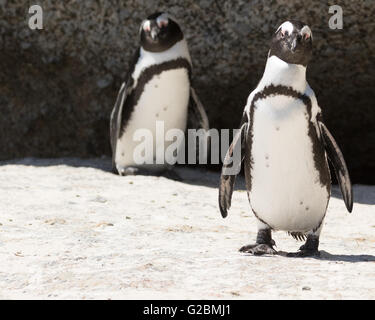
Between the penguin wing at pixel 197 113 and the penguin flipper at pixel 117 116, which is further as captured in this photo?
the penguin wing at pixel 197 113

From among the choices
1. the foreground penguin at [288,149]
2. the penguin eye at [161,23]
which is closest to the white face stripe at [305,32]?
the foreground penguin at [288,149]

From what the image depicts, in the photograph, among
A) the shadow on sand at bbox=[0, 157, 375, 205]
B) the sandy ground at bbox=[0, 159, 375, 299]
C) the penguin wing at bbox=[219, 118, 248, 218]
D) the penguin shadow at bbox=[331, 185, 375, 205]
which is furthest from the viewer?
the shadow on sand at bbox=[0, 157, 375, 205]

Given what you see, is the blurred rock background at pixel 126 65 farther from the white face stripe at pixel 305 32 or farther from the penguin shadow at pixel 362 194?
the white face stripe at pixel 305 32

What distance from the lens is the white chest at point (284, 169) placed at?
133 inches

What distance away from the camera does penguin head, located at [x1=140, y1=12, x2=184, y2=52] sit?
17.9 feet

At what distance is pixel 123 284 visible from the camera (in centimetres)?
282

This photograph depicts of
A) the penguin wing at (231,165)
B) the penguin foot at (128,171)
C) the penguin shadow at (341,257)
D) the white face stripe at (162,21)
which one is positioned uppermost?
the white face stripe at (162,21)

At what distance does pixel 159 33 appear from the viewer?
544 centimetres

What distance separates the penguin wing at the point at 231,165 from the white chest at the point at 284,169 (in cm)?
9

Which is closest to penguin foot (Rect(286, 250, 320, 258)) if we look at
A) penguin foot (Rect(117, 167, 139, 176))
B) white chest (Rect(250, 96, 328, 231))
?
white chest (Rect(250, 96, 328, 231))

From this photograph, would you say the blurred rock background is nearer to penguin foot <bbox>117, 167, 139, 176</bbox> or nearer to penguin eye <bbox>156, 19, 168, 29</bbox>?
penguin eye <bbox>156, 19, 168, 29</bbox>

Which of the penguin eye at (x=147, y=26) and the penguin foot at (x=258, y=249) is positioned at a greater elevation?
the penguin eye at (x=147, y=26)

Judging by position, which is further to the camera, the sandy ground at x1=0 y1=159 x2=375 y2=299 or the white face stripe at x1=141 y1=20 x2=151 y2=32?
the white face stripe at x1=141 y1=20 x2=151 y2=32
